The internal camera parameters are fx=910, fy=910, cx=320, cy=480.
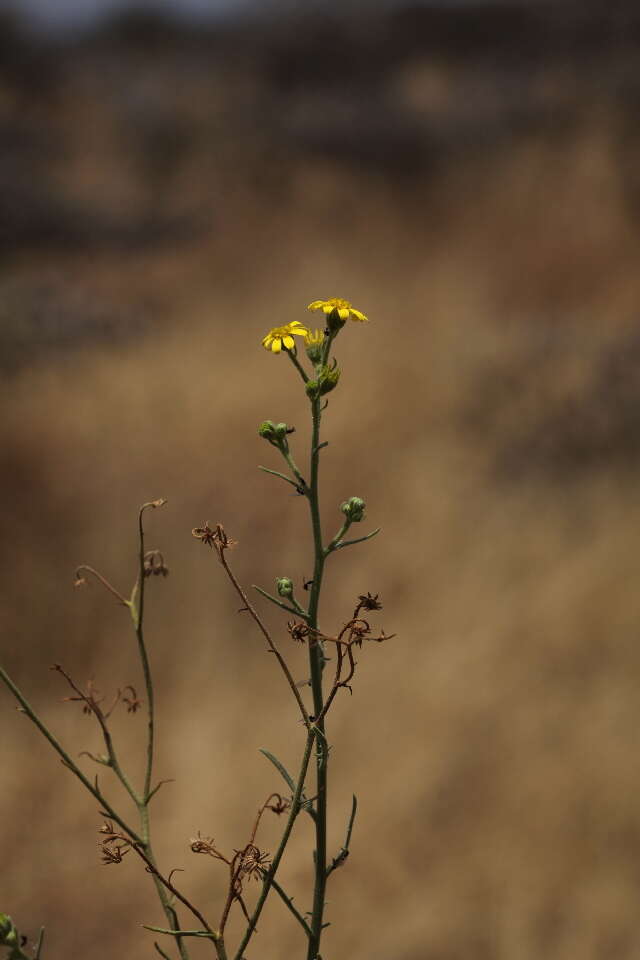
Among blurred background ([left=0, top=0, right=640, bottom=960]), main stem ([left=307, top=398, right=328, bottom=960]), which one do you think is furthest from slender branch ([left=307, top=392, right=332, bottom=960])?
blurred background ([left=0, top=0, right=640, bottom=960])

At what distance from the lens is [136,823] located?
0.82 metres

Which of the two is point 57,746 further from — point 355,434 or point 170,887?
point 355,434

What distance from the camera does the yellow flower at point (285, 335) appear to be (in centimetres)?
27

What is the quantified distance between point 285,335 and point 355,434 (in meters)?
0.80

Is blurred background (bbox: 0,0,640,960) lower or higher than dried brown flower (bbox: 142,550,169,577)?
higher

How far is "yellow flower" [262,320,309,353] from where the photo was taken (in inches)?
10.6

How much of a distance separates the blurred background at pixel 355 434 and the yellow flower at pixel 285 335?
60 centimetres

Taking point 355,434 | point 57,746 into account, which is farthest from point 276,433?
point 355,434

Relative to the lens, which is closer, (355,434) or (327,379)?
(327,379)

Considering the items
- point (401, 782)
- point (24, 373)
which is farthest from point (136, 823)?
point (24, 373)

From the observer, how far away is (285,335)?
280 mm

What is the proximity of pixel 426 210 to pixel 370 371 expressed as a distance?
242 mm

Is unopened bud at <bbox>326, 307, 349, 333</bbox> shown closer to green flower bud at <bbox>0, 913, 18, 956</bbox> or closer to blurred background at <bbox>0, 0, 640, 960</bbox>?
green flower bud at <bbox>0, 913, 18, 956</bbox>

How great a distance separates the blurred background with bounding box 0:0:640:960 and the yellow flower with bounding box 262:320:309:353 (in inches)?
23.7
